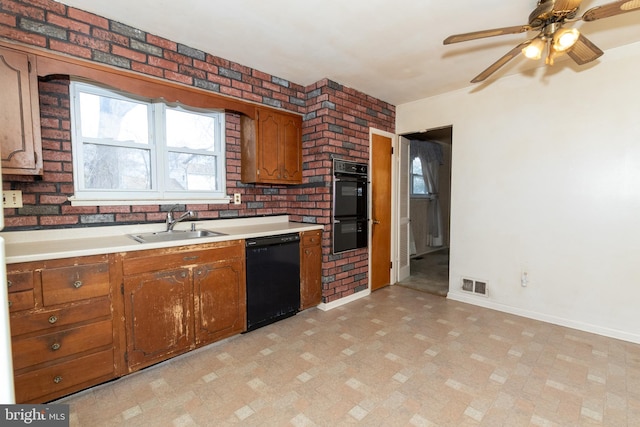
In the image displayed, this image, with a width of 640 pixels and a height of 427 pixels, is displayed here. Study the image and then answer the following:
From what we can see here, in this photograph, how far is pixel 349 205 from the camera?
3432mm

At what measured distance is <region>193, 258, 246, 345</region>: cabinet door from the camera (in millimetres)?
2320

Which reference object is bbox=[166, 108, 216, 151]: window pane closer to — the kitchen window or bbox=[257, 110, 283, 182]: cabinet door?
the kitchen window

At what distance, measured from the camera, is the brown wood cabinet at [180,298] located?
79.5 inches

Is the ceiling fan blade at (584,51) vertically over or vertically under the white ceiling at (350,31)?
under

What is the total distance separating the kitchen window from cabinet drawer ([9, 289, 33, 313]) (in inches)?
30.7

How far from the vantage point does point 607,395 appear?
1870 millimetres

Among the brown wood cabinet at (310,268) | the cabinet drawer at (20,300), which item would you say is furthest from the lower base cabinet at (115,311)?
the brown wood cabinet at (310,268)

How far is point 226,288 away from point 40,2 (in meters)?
2.34

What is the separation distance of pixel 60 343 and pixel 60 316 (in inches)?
6.4

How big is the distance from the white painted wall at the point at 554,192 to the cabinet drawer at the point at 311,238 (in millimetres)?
1708

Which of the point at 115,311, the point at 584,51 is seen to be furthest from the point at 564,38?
the point at 115,311

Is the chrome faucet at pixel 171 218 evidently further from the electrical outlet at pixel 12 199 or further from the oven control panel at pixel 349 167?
the oven control panel at pixel 349 167

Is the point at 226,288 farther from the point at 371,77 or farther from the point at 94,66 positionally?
the point at 371,77

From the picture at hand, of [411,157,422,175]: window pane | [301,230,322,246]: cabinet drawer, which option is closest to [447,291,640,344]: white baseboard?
[301,230,322,246]: cabinet drawer
